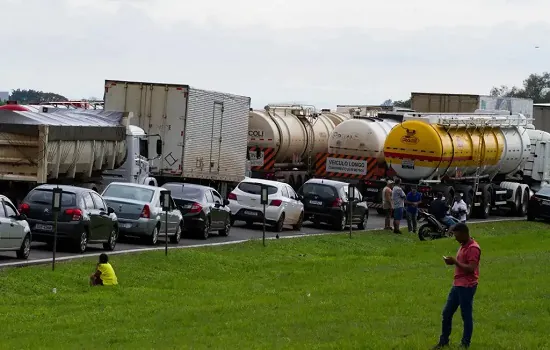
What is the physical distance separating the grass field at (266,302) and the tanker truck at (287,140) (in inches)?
868

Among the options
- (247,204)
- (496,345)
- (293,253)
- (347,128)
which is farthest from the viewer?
(347,128)

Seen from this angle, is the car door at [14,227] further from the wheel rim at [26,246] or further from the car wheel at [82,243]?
the car wheel at [82,243]

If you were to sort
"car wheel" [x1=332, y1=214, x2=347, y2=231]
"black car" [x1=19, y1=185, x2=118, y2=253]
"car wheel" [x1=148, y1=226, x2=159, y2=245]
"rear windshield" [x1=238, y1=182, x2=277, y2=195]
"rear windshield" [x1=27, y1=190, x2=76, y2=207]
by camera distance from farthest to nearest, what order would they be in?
"car wheel" [x1=332, y1=214, x2=347, y2=231] → "rear windshield" [x1=238, y1=182, x2=277, y2=195] → "car wheel" [x1=148, y1=226, x2=159, y2=245] → "rear windshield" [x1=27, y1=190, x2=76, y2=207] → "black car" [x1=19, y1=185, x2=118, y2=253]

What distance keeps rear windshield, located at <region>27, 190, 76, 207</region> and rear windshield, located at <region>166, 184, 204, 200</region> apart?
7664mm

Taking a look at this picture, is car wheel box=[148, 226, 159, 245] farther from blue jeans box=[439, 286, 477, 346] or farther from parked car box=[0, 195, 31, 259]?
blue jeans box=[439, 286, 477, 346]

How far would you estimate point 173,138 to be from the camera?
44.6m

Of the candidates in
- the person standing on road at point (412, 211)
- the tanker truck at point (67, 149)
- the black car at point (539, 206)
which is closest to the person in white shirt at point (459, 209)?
the person standing on road at point (412, 211)

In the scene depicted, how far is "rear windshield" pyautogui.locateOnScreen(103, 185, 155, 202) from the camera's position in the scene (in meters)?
33.8

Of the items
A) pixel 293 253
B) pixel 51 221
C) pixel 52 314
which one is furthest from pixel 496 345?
pixel 293 253

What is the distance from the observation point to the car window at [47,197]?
29656 millimetres

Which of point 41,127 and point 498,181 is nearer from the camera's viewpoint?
point 41,127

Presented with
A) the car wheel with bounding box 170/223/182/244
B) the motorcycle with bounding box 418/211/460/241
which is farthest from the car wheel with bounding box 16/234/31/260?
the motorcycle with bounding box 418/211/460/241

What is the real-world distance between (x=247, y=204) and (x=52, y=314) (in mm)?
22096

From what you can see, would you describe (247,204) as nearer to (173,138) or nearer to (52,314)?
(173,138)
